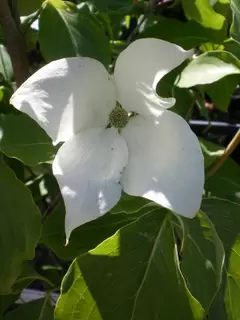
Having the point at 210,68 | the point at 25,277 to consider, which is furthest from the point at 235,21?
the point at 25,277

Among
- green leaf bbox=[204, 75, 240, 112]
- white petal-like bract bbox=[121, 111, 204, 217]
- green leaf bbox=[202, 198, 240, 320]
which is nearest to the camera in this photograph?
white petal-like bract bbox=[121, 111, 204, 217]

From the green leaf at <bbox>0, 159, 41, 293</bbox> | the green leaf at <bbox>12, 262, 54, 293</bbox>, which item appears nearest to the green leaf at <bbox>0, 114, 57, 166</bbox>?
the green leaf at <bbox>0, 159, 41, 293</bbox>

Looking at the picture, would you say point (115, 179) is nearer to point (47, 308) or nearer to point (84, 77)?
point (84, 77)

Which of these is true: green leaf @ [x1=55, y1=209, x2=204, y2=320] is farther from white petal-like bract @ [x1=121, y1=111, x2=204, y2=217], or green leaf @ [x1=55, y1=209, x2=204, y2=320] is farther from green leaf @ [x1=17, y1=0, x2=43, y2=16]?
green leaf @ [x1=17, y1=0, x2=43, y2=16]

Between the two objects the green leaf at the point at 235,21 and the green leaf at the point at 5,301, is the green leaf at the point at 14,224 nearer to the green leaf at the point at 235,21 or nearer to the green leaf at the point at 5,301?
the green leaf at the point at 5,301

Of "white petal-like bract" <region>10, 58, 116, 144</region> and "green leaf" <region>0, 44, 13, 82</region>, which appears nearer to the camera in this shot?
"white petal-like bract" <region>10, 58, 116, 144</region>

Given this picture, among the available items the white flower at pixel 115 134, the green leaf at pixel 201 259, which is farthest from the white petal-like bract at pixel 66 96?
the green leaf at pixel 201 259
